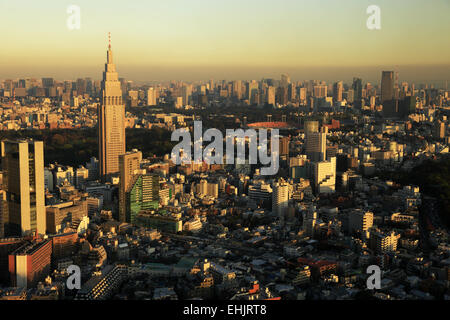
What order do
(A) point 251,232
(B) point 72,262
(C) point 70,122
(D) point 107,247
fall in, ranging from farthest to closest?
(C) point 70,122
(A) point 251,232
(D) point 107,247
(B) point 72,262

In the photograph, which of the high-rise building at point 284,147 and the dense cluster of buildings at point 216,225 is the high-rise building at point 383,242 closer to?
the dense cluster of buildings at point 216,225

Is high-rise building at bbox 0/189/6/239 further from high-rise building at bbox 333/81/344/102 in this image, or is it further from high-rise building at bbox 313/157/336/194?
high-rise building at bbox 333/81/344/102

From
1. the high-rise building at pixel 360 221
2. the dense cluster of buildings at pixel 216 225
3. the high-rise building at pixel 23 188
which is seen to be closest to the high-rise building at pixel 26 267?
the dense cluster of buildings at pixel 216 225

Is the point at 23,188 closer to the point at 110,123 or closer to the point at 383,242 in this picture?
the point at 383,242

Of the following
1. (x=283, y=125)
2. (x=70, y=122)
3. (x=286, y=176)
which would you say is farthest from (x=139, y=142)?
(x=283, y=125)
